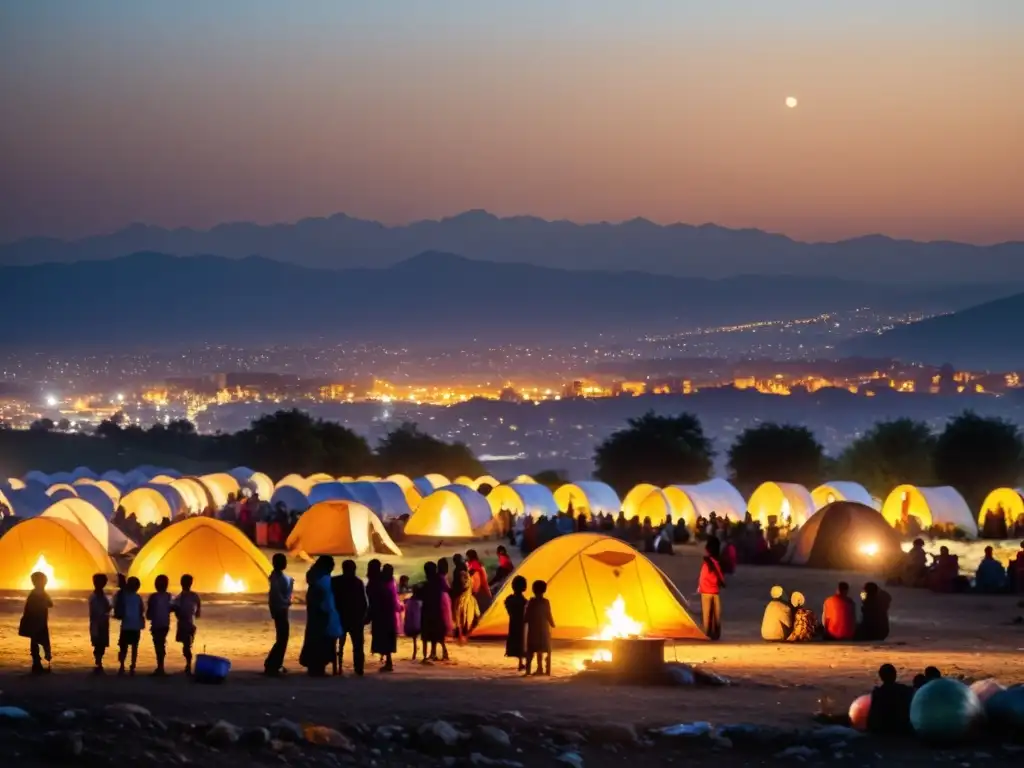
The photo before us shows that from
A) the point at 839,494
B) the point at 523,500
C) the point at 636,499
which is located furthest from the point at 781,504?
the point at 523,500

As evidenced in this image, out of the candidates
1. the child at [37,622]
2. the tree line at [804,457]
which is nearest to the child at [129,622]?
the child at [37,622]

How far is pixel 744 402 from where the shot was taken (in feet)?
580

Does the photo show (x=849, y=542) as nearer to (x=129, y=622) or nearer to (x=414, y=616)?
(x=414, y=616)

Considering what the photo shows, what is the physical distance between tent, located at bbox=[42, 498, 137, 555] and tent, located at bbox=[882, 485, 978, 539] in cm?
2156

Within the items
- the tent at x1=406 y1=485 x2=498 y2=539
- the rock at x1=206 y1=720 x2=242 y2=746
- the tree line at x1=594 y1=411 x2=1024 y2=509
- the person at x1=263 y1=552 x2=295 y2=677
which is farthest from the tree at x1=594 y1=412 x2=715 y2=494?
the rock at x1=206 y1=720 x2=242 y2=746

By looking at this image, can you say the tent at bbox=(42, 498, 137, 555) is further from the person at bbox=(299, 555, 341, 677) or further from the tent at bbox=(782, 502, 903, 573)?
the person at bbox=(299, 555, 341, 677)

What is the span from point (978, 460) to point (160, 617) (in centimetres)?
6140

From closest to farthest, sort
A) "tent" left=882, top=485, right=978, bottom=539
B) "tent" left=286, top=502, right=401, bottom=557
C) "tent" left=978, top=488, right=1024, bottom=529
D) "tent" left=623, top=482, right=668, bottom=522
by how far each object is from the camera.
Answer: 1. "tent" left=286, top=502, right=401, bottom=557
2. "tent" left=882, top=485, right=978, bottom=539
3. "tent" left=978, top=488, right=1024, bottom=529
4. "tent" left=623, top=482, right=668, bottom=522

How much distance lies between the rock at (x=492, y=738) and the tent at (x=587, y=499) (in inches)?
1669

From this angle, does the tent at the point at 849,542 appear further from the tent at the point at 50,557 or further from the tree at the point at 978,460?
the tree at the point at 978,460

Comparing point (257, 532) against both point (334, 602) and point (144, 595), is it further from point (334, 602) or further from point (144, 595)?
point (334, 602)

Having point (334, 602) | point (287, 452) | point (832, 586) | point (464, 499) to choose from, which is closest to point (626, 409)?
point (287, 452)

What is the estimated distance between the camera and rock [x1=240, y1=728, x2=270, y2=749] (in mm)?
13406

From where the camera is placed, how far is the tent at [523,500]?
2170 inches
